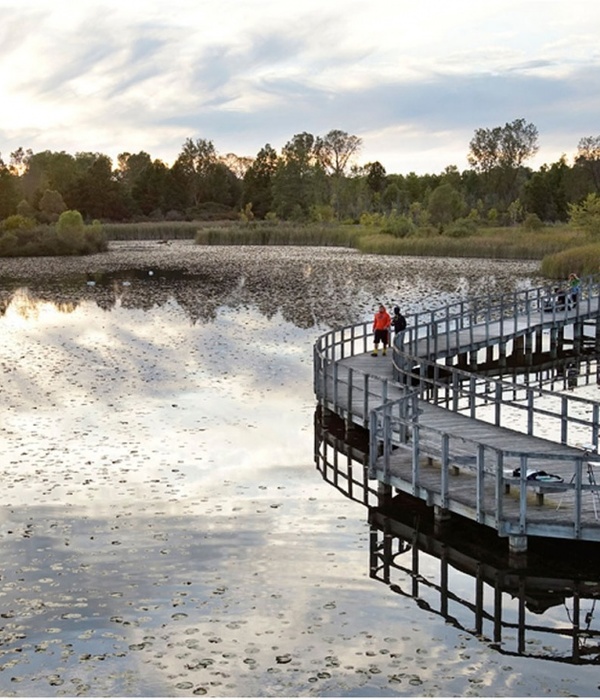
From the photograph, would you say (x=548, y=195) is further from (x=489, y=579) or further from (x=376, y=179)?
(x=489, y=579)

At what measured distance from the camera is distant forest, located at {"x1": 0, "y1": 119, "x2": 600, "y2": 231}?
130625mm

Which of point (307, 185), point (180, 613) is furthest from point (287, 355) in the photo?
point (307, 185)

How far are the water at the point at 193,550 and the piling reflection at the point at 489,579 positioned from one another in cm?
32

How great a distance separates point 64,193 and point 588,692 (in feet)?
484

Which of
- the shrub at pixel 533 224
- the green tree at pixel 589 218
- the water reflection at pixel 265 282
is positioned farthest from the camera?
the shrub at pixel 533 224

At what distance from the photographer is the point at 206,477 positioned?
20.9 meters

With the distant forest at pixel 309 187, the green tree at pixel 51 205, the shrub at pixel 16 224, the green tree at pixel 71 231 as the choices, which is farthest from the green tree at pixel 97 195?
the green tree at pixel 71 231

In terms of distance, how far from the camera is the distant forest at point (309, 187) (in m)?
131

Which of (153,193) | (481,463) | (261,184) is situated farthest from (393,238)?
(481,463)

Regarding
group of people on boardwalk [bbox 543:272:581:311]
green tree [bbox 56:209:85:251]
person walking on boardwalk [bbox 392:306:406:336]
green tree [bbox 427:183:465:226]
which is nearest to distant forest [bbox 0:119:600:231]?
green tree [bbox 427:183:465:226]

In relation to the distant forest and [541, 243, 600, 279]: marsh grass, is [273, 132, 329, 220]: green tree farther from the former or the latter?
[541, 243, 600, 279]: marsh grass

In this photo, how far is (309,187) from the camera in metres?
145

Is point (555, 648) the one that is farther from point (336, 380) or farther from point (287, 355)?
point (287, 355)

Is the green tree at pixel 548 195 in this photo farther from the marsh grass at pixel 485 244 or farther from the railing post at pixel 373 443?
the railing post at pixel 373 443
